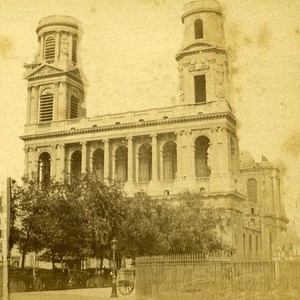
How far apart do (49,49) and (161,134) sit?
1150cm

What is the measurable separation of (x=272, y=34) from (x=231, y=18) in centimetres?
151

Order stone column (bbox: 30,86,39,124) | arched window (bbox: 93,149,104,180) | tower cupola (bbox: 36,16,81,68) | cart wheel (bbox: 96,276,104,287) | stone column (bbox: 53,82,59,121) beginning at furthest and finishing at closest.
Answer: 1. stone column (bbox: 30,86,39,124)
2. tower cupola (bbox: 36,16,81,68)
3. stone column (bbox: 53,82,59,121)
4. arched window (bbox: 93,149,104,180)
5. cart wheel (bbox: 96,276,104,287)

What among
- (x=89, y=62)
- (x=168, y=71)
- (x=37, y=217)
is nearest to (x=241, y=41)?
Result: (x=168, y=71)

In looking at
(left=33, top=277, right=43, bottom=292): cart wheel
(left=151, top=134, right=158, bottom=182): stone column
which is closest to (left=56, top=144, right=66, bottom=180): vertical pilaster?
(left=151, top=134, right=158, bottom=182): stone column

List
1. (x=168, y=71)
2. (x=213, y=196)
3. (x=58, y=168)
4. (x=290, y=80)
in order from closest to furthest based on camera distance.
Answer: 1. (x=290, y=80)
2. (x=168, y=71)
3. (x=213, y=196)
4. (x=58, y=168)

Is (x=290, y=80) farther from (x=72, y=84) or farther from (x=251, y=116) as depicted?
(x=72, y=84)

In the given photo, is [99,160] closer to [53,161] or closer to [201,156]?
[53,161]

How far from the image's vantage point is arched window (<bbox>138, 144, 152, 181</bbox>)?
4100 cm

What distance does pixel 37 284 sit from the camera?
2580cm

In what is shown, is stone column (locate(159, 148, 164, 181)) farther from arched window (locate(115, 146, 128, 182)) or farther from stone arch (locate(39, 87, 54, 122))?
stone arch (locate(39, 87, 54, 122))

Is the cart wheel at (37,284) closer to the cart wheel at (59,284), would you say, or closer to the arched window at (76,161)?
the cart wheel at (59,284)

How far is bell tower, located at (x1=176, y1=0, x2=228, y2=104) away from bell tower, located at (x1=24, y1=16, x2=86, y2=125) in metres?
8.28

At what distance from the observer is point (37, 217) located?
2738cm

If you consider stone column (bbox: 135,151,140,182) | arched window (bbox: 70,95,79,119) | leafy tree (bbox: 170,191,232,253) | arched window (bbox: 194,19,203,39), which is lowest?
leafy tree (bbox: 170,191,232,253)
